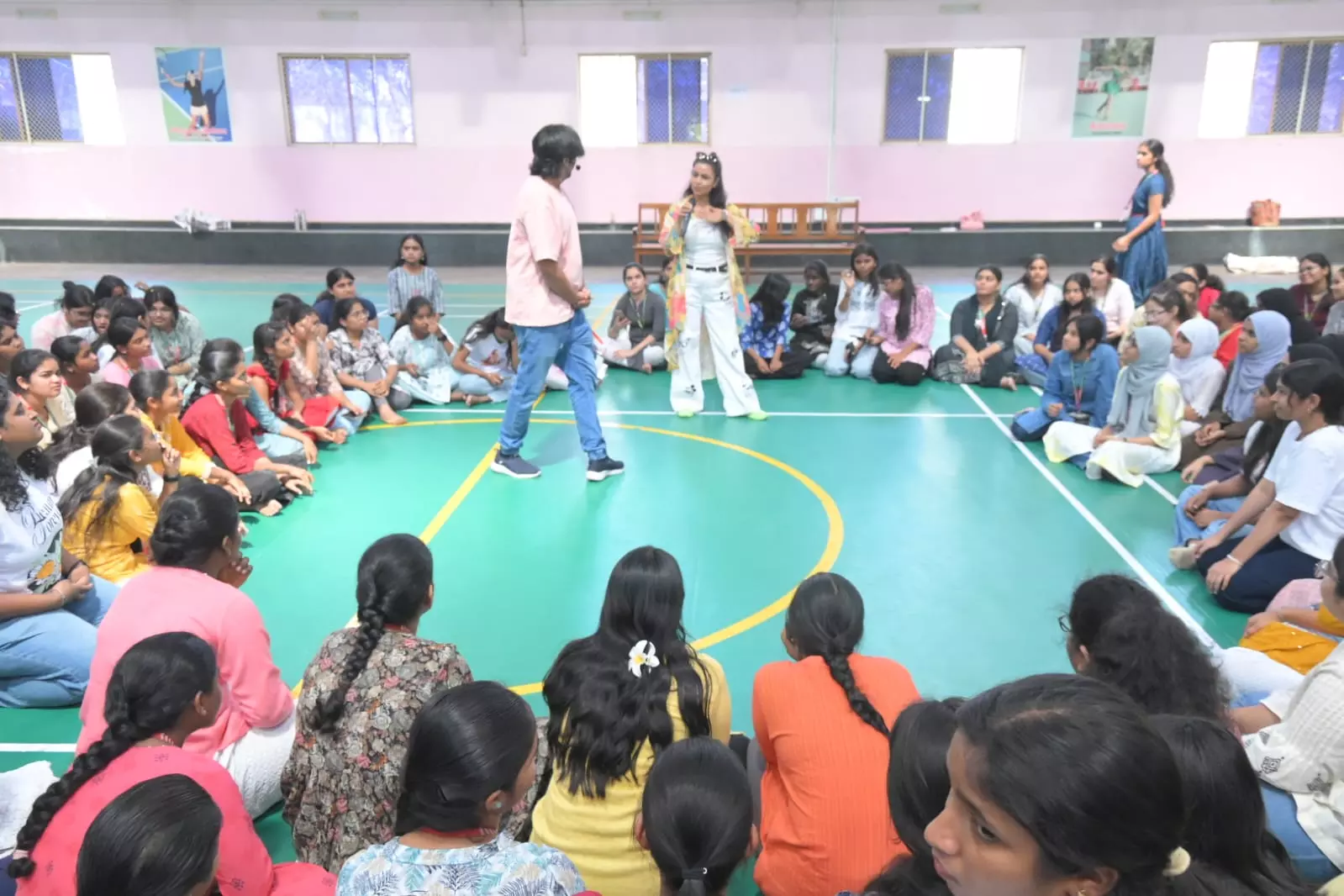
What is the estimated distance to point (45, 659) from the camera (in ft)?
11.0

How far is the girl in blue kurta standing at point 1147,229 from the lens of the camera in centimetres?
859

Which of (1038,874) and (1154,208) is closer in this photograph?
(1038,874)

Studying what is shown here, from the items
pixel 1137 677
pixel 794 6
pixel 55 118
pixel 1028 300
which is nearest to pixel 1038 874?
pixel 1137 677

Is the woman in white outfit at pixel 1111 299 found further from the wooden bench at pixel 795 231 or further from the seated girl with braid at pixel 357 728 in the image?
the seated girl with braid at pixel 357 728

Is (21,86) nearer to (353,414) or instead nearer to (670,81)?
(670,81)

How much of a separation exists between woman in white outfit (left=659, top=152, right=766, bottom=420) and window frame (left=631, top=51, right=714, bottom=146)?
796 centimetres

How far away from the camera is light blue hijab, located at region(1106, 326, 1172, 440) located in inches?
210

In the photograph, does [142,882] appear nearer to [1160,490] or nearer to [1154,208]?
[1160,490]

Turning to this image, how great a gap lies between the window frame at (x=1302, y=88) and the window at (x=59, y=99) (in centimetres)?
1610

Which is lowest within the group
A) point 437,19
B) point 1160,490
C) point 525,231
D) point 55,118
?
point 1160,490

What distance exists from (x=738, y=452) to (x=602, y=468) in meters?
0.97

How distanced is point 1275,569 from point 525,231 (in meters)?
3.85

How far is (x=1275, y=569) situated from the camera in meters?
3.78

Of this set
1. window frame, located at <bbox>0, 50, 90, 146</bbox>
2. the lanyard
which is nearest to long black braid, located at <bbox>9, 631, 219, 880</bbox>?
the lanyard
